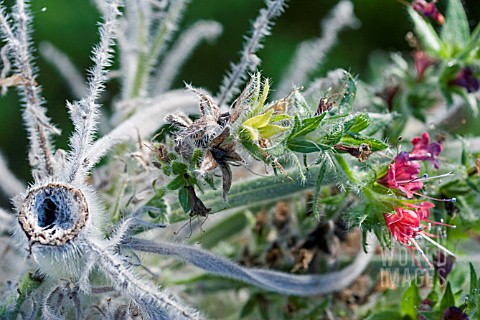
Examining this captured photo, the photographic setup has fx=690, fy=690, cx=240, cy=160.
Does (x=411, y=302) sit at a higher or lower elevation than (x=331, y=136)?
lower

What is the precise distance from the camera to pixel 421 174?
1282mm

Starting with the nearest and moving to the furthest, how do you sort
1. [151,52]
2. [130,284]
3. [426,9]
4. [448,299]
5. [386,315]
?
[130,284], [448,299], [386,315], [426,9], [151,52]

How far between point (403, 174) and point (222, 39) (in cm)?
166

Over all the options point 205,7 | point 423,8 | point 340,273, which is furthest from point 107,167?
point 205,7

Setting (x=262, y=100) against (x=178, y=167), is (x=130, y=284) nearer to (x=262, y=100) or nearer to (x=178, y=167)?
(x=178, y=167)

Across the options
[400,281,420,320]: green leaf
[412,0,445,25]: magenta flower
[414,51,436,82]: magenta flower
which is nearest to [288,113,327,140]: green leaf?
[400,281,420,320]: green leaf

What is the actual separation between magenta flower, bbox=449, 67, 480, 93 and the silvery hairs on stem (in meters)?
0.48

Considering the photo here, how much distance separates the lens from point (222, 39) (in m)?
2.71

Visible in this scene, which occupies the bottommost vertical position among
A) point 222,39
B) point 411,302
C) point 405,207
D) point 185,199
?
point 222,39

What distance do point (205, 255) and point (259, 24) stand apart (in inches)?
17.7

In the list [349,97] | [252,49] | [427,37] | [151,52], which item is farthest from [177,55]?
[349,97]

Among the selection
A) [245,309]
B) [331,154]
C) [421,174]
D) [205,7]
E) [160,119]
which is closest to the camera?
[331,154]

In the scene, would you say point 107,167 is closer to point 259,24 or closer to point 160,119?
point 160,119

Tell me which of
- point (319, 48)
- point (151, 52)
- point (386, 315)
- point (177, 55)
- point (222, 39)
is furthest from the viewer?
point (222, 39)
